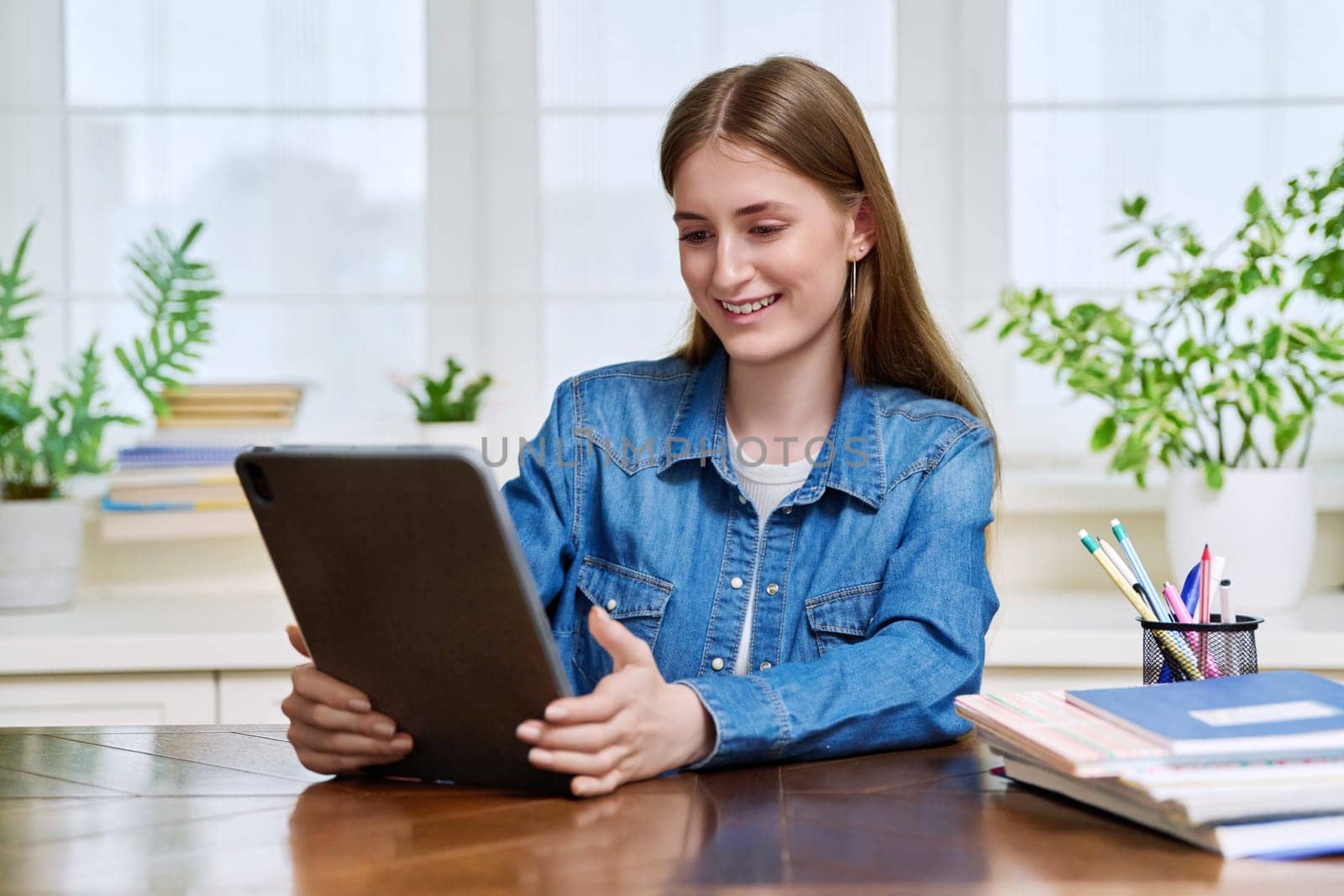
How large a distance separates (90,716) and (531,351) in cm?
102

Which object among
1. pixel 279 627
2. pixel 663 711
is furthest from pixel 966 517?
A: pixel 279 627

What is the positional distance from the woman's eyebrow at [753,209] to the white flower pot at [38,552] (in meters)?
1.34

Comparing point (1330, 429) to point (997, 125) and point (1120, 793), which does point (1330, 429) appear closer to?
point (997, 125)

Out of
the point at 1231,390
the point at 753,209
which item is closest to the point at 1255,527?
the point at 1231,390

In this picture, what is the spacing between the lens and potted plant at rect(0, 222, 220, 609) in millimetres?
2348

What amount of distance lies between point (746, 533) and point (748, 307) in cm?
A: 25

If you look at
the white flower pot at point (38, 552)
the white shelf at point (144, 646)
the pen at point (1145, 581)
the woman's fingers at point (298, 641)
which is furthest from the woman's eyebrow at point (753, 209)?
the white flower pot at point (38, 552)

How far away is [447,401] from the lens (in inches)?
101

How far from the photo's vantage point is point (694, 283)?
1.59 m

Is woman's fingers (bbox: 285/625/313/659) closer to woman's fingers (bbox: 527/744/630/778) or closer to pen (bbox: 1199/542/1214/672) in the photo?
woman's fingers (bbox: 527/744/630/778)

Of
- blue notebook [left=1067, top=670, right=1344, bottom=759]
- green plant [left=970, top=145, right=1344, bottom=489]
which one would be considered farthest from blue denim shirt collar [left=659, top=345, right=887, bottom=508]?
green plant [left=970, top=145, right=1344, bottom=489]

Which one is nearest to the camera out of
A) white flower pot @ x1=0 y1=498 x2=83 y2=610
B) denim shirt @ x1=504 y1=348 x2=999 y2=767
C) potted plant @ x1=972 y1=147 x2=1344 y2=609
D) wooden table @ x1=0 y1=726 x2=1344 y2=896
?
wooden table @ x1=0 y1=726 x2=1344 y2=896

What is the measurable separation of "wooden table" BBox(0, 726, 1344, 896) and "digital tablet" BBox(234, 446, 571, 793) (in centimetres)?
5

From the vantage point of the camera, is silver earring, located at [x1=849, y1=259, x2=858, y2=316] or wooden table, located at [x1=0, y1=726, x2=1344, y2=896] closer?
wooden table, located at [x1=0, y1=726, x2=1344, y2=896]
